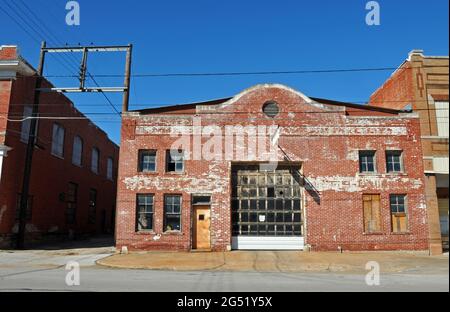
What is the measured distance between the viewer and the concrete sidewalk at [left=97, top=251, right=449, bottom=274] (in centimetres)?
1484

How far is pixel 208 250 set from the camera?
19.9 m

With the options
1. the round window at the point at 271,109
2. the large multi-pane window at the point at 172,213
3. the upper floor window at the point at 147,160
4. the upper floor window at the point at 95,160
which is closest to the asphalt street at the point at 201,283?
the large multi-pane window at the point at 172,213

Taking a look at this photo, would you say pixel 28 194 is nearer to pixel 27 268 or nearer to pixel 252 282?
pixel 27 268

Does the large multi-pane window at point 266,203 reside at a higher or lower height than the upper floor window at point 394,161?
lower

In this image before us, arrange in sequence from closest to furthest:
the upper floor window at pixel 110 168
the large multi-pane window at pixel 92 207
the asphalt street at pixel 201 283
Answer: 1. the asphalt street at pixel 201 283
2. the large multi-pane window at pixel 92 207
3. the upper floor window at pixel 110 168

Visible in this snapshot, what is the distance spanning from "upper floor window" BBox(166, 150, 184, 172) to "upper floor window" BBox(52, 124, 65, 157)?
1034 centimetres

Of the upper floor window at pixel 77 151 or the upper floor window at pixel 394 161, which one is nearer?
the upper floor window at pixel 394 161

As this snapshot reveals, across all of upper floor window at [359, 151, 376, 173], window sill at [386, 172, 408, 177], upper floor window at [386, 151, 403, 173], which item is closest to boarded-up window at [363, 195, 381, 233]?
window sill at [386, 172, 408, 177]

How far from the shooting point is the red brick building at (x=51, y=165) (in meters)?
22.0

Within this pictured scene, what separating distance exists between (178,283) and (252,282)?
1880 mm

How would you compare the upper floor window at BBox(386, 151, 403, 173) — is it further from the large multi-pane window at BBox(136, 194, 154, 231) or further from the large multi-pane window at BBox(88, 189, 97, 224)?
the large multi-pane window at BBox(88, 189, 97, 224)

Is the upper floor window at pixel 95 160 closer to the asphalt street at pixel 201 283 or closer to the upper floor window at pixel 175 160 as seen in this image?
the upper floor window at pixel 175 160

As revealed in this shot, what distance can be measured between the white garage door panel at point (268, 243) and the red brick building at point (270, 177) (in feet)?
0.16
